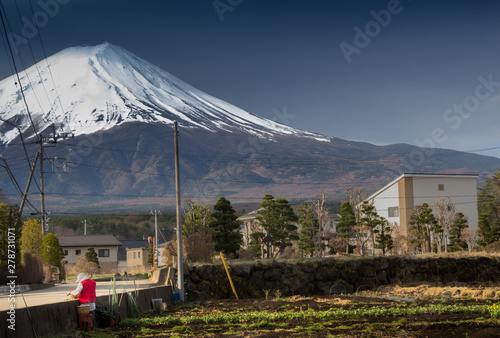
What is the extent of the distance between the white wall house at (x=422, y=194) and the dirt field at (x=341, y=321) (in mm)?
36779

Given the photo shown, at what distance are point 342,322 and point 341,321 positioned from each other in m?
0.20

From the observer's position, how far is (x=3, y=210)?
72.7 ft

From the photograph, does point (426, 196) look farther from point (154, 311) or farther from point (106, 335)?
point (106, 335)

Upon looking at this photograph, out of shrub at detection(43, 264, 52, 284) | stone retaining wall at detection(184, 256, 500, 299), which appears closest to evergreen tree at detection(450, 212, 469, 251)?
stone retaining wall at detection(184, 256, 500, 299)

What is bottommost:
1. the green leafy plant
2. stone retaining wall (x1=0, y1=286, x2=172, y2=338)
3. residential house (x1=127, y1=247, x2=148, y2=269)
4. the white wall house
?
residential house (x1=127, y1=247, x2=148, y2=269)

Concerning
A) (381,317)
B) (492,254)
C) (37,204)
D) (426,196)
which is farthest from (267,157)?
(381,317)

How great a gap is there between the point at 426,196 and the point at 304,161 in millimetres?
134226

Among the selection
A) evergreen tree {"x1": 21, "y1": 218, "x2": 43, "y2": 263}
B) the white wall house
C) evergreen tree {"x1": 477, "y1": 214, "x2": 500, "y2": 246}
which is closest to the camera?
evergreen tree {"x1": 21, "y1": 218, "x2": 43, "y2": 263}

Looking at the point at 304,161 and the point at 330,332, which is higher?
the point at 304,161

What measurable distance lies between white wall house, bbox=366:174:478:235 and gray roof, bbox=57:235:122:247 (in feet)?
104

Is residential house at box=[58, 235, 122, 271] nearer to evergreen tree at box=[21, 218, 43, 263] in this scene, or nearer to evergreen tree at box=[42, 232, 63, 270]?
evergreen tree at box=[42, 232, 63, 270]

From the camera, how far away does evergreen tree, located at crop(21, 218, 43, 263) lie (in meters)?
29.2

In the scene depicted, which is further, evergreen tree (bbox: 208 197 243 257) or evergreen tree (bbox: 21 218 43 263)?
evergreen tree (bbox: 208 197 243 257)

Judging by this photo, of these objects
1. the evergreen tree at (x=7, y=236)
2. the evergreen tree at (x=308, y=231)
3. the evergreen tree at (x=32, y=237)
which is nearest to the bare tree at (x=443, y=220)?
the evergreen tree at (x=308, y=231)
